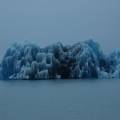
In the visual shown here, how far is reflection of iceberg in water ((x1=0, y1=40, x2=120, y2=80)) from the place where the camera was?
2510 mm

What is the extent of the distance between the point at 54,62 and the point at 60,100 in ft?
0.96

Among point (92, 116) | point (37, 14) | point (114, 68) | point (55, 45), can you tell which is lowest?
point (92, 116)

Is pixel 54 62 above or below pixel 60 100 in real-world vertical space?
above

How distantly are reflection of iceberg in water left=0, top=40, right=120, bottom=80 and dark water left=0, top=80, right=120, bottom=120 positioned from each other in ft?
0.18

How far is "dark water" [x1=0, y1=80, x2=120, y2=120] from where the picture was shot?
248 centimetres

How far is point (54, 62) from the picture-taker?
2516 millimetres

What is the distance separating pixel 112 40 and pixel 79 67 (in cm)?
33

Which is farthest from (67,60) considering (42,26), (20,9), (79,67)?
(20,9)

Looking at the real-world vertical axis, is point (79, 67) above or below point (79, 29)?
below

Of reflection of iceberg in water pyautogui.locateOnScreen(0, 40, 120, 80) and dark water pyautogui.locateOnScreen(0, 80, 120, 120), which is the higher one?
reflection of iceberg in water pyautogui.locateOnScreen(0, 40, 120, 80)

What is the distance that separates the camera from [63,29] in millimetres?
2533

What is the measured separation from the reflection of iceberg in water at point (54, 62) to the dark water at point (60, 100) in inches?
2.2

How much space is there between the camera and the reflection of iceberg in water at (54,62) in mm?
2510

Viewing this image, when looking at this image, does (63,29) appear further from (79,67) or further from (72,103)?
(72,103)
